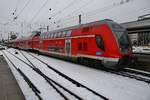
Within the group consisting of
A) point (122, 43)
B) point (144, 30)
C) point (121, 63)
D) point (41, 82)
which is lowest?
point (41, 82)

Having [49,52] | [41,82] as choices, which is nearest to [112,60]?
[41,82]

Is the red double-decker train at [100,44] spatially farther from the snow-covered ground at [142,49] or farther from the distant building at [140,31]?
Answer: the snow-covered ground at [142,49]

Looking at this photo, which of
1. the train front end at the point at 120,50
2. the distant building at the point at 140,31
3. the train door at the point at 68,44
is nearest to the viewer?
the train front end at the point at 120,50

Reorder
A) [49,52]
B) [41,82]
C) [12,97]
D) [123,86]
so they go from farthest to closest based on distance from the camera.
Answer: [49,52]
[41,82]
[123,86]
[12,97]

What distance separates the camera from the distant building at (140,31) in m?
15.2

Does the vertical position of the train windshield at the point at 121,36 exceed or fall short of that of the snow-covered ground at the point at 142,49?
it exceeds it

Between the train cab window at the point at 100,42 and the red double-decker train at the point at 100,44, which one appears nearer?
the red double-decker train at the point at 100,44

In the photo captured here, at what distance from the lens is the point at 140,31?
15.8 metres

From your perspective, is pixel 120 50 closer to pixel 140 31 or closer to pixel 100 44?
pixel 100 44

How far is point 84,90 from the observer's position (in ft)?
23.5

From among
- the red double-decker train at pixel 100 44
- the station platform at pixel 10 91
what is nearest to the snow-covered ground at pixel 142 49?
the red double-decker train at pixel 100 44

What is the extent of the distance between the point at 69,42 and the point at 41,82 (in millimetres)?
6389

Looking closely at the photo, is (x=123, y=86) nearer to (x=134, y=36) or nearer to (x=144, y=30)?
(x=144, y=30)

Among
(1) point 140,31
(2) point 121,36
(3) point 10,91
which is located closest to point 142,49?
(1) point 140,31
